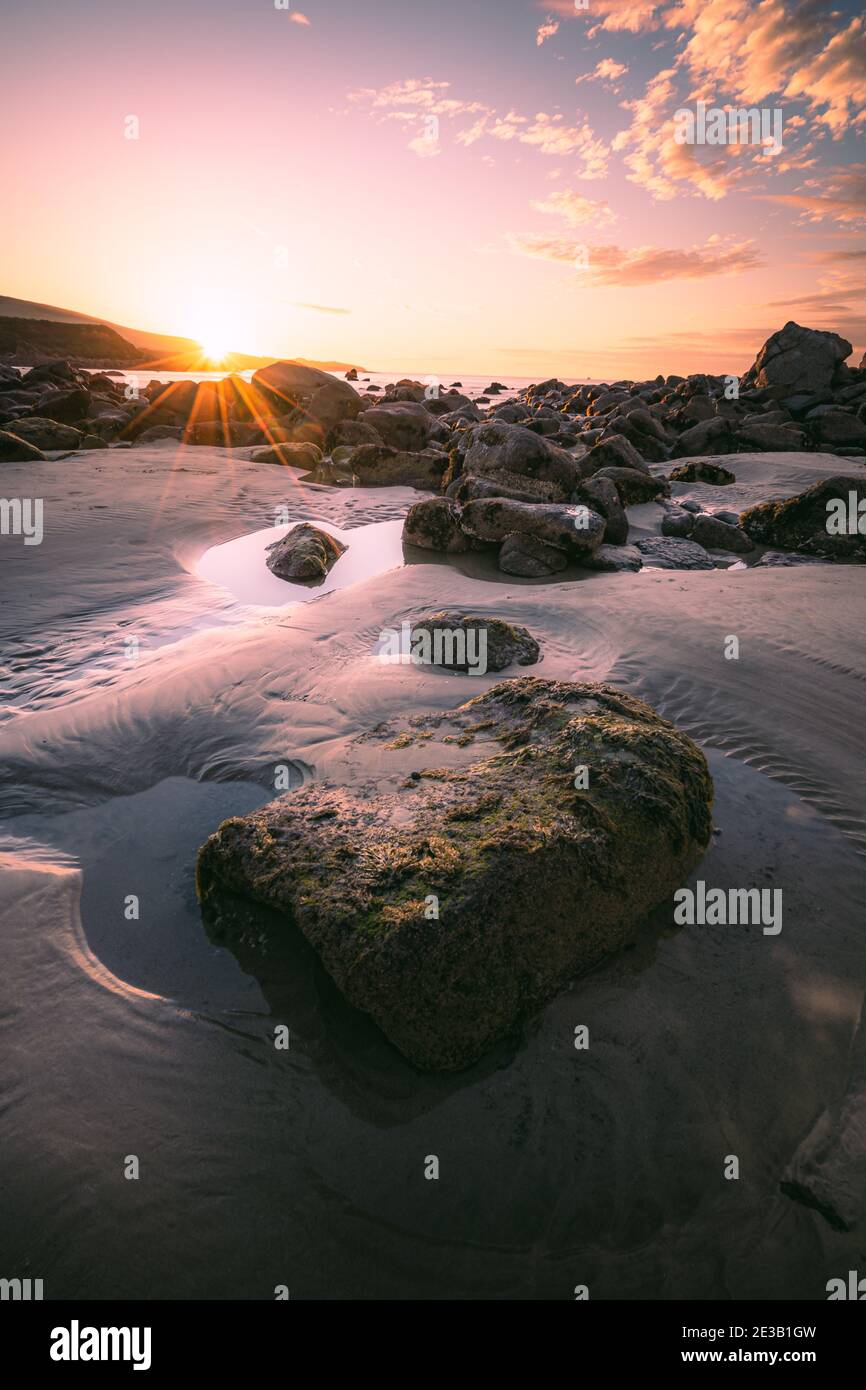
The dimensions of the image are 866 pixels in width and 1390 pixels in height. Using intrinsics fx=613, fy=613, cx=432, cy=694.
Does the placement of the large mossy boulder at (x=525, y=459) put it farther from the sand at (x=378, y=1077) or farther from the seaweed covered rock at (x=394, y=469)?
the sand at (x=378, y=1077)

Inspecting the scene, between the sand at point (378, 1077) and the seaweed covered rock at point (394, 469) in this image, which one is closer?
the sand at point (378, 1077)

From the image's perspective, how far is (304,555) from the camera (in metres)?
8.65

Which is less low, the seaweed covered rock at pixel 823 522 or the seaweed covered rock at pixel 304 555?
the seaweed covered rock at pixel 823 522

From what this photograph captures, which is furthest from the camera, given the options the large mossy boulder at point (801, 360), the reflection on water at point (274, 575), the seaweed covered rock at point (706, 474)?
the large mossy boulder at point (801, 360)

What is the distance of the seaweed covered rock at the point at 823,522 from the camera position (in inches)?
353

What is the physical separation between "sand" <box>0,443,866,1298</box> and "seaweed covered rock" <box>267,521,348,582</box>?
4.26 meters

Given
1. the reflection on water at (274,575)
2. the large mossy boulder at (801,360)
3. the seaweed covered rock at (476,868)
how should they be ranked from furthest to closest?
the large mossy boulder at (801,360), the reflection on water at (274,575), the seaweed covered rock at (476,868)

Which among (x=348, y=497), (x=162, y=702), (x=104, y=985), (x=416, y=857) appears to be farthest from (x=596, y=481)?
(x=104, y=985)

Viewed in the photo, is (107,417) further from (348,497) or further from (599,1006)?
(599,1006)

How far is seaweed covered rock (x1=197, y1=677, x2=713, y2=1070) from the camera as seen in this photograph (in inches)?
89.7

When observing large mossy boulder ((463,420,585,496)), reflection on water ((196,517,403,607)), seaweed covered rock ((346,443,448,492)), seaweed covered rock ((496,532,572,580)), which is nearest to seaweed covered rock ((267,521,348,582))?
reflection on water ((196,517,403,607))

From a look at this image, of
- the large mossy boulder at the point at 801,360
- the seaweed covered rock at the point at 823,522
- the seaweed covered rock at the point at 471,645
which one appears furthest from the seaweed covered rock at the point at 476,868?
the large mossy boulder at the point at 801,360

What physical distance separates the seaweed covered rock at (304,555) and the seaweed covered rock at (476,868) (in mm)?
5716

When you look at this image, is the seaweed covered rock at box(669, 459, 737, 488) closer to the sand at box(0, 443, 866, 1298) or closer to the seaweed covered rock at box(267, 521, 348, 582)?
the seaweed covered rock at box(267, 521, 348, 582)
